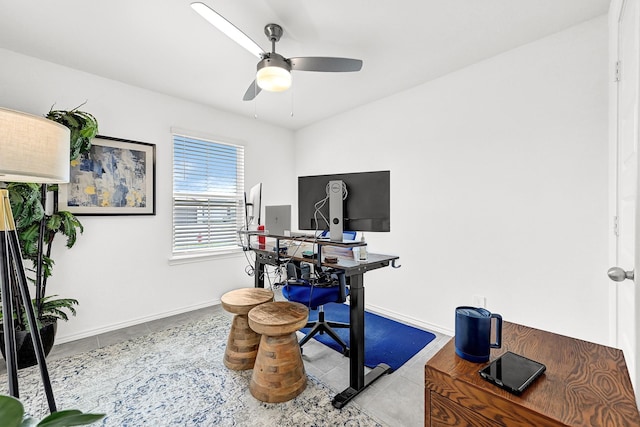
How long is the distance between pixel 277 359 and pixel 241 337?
493 mm

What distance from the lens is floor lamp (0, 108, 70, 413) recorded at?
3.47 ft

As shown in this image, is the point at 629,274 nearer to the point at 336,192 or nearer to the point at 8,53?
the point at 336,192

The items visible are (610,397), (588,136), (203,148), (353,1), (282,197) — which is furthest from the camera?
(282,197)

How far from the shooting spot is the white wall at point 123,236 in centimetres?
246

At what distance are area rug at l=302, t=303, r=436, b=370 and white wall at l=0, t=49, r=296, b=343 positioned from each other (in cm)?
164

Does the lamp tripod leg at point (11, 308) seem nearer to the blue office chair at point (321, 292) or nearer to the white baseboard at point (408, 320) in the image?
the blue office chair at point (321, 292)

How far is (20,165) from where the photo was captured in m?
1.08

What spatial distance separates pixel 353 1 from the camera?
1.80 m

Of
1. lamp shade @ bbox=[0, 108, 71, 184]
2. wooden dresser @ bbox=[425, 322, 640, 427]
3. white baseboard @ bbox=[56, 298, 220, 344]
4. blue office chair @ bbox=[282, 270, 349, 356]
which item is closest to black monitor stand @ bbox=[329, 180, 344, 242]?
blue office chair @ bbox=[282, 270, 349, 356]

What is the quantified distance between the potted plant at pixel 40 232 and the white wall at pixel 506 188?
2933 millimetres

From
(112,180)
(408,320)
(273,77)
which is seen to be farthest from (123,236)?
(408,320)

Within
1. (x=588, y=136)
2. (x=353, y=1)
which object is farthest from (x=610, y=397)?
(x=353, y=1)

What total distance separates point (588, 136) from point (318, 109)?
8.84 ft

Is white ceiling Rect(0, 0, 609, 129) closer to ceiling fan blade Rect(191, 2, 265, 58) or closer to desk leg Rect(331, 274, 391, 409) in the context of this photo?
ceiling fan blade Rect(191, 2, 265, 58)
